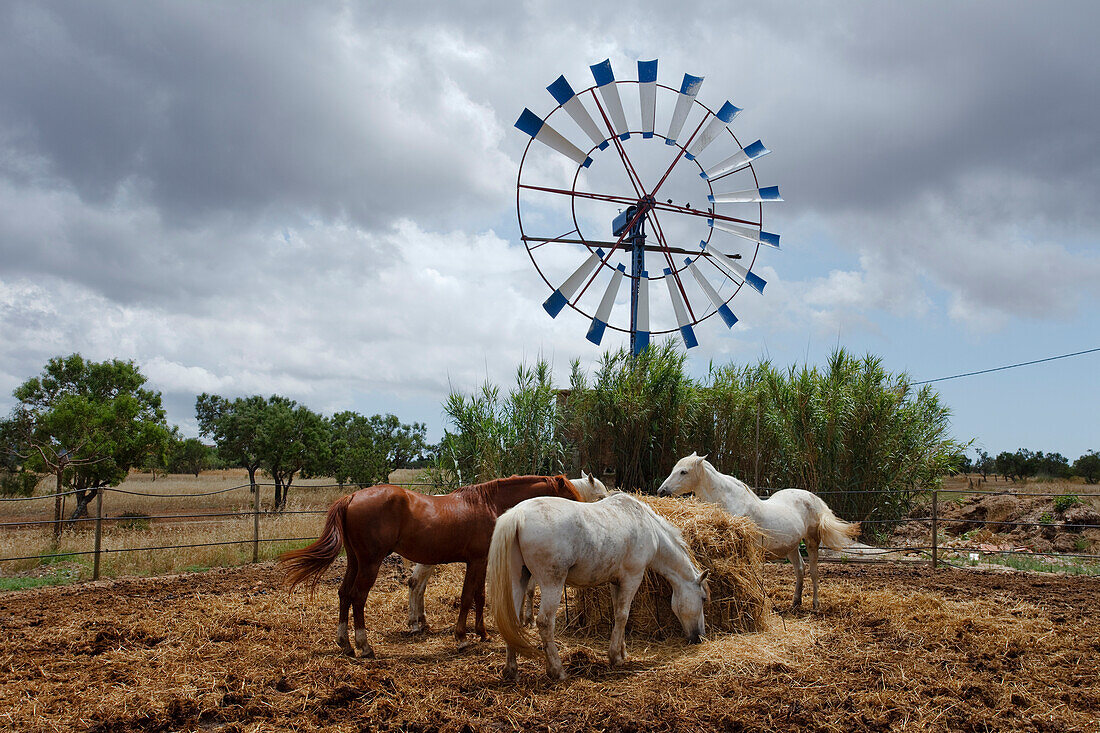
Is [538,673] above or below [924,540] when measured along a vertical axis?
above

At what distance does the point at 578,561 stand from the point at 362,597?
1709 mm

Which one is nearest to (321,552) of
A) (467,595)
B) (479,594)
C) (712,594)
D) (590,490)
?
(467,595)

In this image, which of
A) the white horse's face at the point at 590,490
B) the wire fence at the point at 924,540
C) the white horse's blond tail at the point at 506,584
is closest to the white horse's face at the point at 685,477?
the white horse's face at the point at 590,490

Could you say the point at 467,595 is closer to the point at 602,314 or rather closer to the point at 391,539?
the point at 391,539

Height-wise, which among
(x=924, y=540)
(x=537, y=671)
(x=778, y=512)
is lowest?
(x=924, y=540)

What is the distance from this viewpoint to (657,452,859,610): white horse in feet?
20.7

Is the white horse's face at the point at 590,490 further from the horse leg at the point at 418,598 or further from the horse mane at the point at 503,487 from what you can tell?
the horse leg at the point at 418,598

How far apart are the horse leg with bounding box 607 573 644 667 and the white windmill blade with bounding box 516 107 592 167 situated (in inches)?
374

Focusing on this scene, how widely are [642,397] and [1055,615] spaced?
616 cm

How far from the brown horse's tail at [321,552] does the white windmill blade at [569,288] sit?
27.4 feet

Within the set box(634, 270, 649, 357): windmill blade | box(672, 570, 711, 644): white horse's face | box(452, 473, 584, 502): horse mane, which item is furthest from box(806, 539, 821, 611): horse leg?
Answer: box(634, 270, 649, 357): windmill blade

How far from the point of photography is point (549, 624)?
427cm

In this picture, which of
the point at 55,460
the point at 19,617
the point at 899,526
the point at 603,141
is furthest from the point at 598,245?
the point at 55,460

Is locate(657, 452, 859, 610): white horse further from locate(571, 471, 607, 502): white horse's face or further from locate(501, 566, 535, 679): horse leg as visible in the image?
locate(501, 566, 535, 679): horse leg
